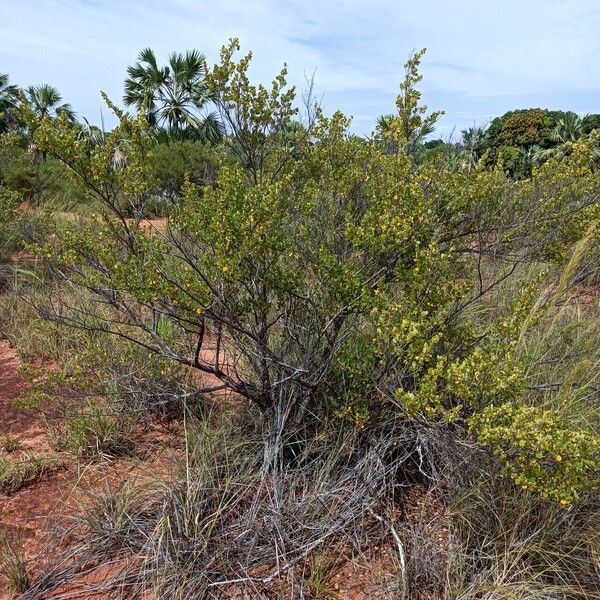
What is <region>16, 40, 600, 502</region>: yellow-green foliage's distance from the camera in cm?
228

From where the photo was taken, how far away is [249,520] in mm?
2479

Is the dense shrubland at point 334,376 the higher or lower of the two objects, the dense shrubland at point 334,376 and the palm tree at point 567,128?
the lower

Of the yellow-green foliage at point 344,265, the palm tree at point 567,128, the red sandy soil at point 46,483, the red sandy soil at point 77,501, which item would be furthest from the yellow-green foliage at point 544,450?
the palm tree at point 567,128

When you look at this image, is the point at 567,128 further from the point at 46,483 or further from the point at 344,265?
the point at 46,483

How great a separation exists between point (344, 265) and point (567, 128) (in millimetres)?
24550

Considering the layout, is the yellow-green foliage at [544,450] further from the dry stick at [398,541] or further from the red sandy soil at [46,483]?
the red sandy soil at [46,483]

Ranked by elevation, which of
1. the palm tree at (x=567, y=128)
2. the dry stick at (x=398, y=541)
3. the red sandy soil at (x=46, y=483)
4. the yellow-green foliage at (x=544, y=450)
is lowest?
the red sandy soil at (x=46, y=483)

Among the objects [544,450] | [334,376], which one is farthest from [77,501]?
[544,450]

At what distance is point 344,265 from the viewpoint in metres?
2.71

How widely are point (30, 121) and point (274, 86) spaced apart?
1.45 m

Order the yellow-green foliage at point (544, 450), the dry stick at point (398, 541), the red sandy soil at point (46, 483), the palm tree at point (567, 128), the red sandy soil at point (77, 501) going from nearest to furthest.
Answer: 1. the yellow-green foliage at point (544, 450)
2. the dry stick at point (398, 541)
3. the red sandy soil at point (77, 501)
4. the red sandy soil at point (46, 483)
5. the palm tree at point (567, 128)

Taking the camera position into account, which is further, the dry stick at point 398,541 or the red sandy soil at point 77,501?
the red sandy soil at point 77,501

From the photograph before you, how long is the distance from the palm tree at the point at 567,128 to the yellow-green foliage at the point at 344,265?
22.1 metres

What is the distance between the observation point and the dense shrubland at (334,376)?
2.25 m
